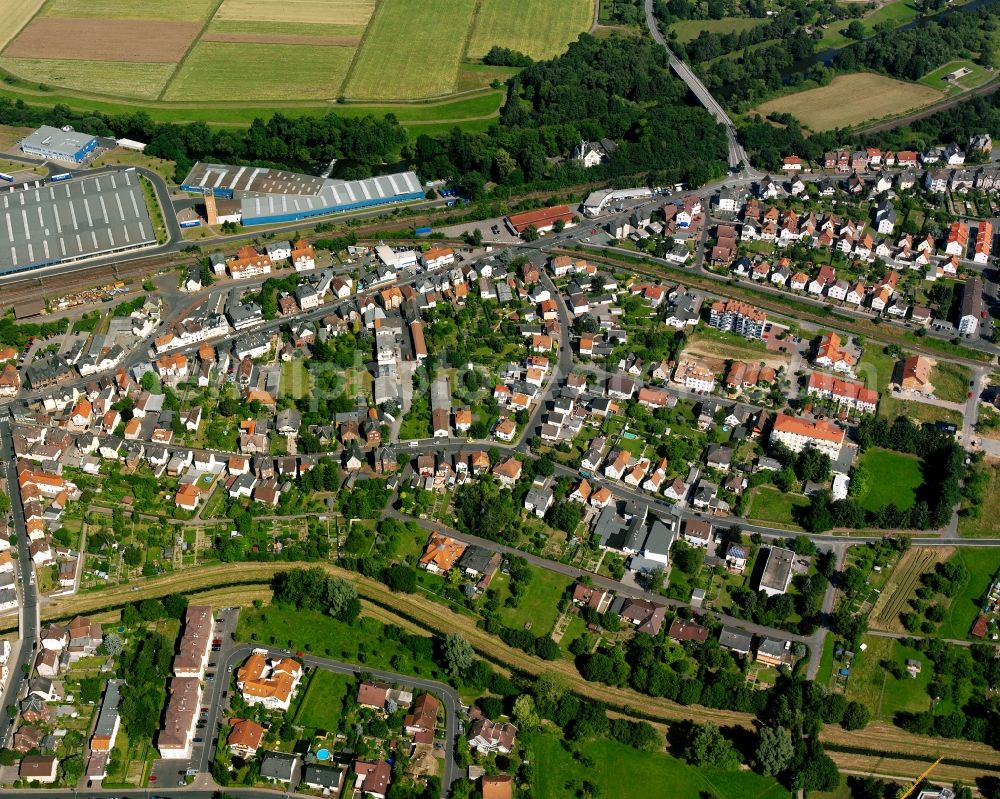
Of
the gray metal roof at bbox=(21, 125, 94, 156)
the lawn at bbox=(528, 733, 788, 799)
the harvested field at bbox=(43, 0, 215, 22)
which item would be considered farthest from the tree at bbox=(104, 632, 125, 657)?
the harvested field at bbox=(43, 0, 215, 22)

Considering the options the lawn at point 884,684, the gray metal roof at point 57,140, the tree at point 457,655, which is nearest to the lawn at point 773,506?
the lawn at point 884,684

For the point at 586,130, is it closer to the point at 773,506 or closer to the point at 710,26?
the point at 710,26

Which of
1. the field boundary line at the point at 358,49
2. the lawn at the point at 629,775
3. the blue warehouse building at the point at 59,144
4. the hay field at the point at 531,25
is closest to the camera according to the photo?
the lawn at the point at 629,775

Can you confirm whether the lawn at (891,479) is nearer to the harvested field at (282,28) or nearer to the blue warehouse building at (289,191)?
the blue warehouse building at (289,191)

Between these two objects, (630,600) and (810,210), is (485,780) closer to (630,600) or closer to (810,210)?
(630,600)

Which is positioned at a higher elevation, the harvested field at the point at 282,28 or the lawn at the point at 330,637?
the harvested field at the point at 282,28

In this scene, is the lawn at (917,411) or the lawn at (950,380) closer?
the lawn at (917,411)

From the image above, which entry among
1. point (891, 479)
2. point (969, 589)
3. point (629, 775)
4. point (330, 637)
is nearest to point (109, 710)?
point (330, 637)
